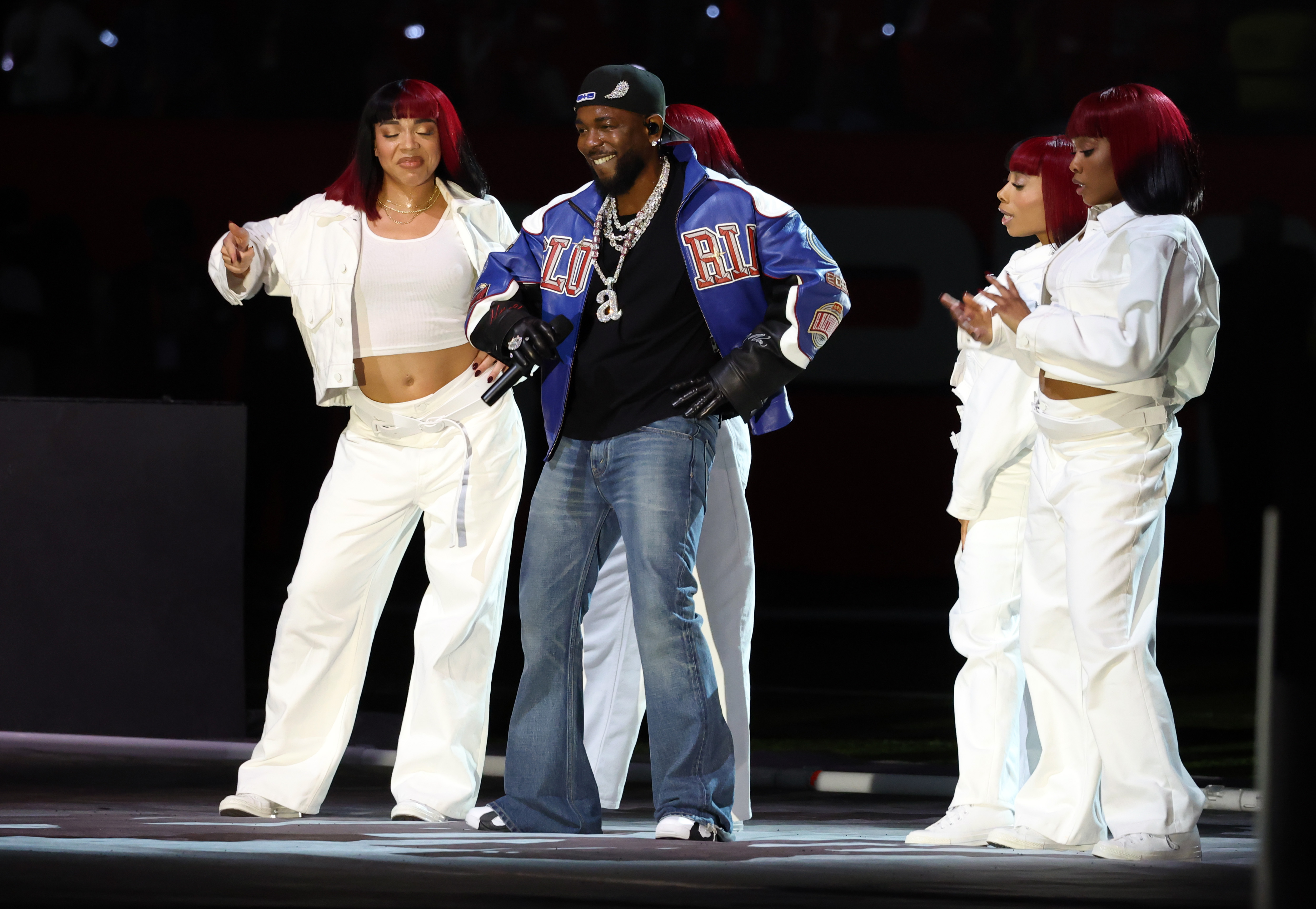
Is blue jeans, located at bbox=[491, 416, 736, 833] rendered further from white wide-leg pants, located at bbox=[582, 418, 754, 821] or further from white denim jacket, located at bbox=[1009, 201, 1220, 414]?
white denim jacket, located at bbox=[1009, 201, 1220, 414]

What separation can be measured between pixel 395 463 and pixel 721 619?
105 cm

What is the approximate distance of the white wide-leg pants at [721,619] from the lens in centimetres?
556

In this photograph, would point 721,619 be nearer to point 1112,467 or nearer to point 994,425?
point 994,425

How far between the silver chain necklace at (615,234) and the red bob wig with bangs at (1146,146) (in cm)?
111

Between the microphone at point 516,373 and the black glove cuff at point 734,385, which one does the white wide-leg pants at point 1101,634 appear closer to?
the black glove cuff at point 734,385

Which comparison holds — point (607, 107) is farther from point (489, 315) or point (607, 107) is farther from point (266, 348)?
point (266, 348)

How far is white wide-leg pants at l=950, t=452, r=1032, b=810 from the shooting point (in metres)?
5.25

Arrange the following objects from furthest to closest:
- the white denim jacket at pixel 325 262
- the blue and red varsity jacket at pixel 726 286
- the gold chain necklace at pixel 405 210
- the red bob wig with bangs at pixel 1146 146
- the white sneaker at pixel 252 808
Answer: the gold chain necklace at pixel 405 210, the white denim jacket at pixel 325 262, the white sneaker at pixel 252 808, the blue and red varsity jacket at pixel 726 286, the red bob wig with bangs at pixel 1146 146

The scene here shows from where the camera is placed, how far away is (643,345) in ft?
16.9

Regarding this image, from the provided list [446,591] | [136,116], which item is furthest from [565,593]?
[136,116]

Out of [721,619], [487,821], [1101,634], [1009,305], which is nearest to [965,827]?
[1101,634]

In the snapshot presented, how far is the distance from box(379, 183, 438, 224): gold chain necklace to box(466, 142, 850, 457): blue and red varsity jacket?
1.76 feet

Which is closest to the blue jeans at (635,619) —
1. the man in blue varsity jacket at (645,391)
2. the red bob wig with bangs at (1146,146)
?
A: the man in blue varsity jacket at (645,391)

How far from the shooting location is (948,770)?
23.1 ft
